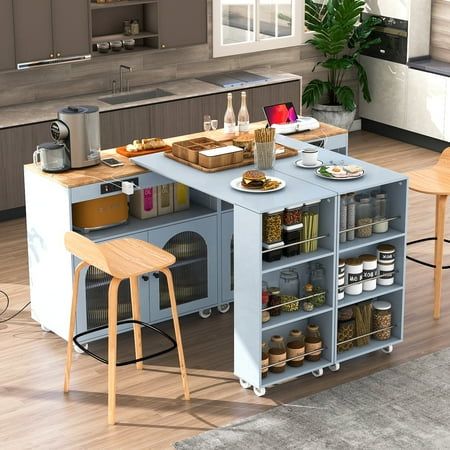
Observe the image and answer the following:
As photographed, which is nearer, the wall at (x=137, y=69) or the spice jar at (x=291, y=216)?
the spice jar at (x=291, y=216)

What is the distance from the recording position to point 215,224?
6.70 meters

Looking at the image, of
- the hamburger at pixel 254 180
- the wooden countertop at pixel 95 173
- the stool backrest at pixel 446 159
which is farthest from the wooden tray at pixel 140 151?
the stool backrest at pixel 446 159

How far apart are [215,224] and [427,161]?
3.82 metres

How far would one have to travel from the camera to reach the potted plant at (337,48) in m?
10.2

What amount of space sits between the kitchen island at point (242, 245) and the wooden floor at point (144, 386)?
11 cm

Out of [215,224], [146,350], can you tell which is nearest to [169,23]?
[215,224]

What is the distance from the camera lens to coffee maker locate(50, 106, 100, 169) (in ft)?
20.9

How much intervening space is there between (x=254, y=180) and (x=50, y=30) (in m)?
3.26

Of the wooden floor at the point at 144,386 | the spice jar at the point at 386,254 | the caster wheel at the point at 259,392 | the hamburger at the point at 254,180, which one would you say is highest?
the hamburger at the point at 254,180

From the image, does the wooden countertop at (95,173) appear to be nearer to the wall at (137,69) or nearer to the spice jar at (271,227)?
the spice jar at (271,227)

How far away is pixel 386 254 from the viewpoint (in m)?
6.22

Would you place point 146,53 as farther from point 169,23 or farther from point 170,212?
point 170,212

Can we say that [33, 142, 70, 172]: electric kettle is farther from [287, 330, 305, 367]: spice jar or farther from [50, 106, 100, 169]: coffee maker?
[287, 330, 305, 367]: spice jar

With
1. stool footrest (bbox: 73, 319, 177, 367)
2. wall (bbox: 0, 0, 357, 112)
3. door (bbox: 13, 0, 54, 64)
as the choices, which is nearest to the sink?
wall (bbox: 0, 0, 357, 112)
